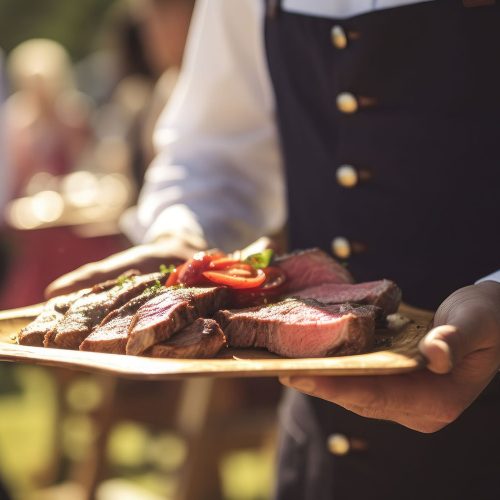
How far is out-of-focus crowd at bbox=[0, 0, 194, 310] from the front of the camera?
16.8 ft

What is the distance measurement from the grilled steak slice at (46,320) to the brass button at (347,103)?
30.7 inches

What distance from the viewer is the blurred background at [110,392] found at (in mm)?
4734

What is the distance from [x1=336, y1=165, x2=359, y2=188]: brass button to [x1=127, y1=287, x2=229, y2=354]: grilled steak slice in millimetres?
489

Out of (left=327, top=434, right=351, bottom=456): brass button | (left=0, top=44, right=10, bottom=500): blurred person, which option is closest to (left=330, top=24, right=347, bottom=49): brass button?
(left=327, top=434, right=351, bottom=456): brass button

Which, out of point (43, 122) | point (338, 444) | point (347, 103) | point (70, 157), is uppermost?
point (347, 103)

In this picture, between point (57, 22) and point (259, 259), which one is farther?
point (57, 22)

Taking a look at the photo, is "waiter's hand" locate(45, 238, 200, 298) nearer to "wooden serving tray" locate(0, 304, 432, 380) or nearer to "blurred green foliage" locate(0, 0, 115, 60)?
"wooden serving tray" locate(0, 304, 432, 380)

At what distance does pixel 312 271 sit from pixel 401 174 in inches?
12.7

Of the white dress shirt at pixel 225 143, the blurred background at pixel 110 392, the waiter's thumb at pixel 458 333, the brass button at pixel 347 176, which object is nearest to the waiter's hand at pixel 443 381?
the waiter's thumb at pixel 458 333

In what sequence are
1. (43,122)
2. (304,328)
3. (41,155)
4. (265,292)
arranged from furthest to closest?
1. (43,122)
2. (41,155)
3. (265,292)
4. (304,328)

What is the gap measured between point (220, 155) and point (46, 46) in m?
7.40

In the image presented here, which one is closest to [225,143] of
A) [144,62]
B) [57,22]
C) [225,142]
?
[225,142]

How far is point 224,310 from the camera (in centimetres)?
187

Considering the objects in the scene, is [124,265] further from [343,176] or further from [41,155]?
[41,155]
